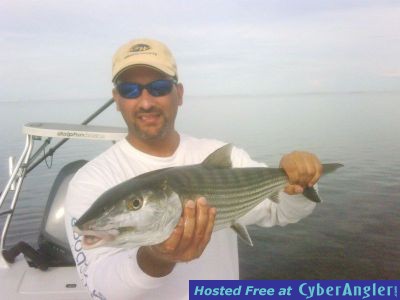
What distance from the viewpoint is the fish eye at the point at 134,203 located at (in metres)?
2.50

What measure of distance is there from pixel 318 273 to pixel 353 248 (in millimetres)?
2080

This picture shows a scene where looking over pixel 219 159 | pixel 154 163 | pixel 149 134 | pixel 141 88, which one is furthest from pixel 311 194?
pixel 141 88

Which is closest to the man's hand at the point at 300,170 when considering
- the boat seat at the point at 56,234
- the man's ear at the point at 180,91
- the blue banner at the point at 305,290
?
the blue banner at the point at 305,290

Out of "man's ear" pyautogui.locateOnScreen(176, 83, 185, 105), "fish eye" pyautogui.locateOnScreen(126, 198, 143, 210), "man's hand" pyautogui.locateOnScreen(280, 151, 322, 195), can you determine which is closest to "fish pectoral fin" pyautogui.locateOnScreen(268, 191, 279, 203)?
"man's hand" pyautogui.locateOnScreen(280, 151, 322, 195)

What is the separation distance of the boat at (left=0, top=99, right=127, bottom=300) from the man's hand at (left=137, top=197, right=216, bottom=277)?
3418mm

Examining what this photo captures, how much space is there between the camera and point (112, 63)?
4086 millimetres

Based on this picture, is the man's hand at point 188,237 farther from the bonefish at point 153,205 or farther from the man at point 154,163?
the man at point 154,163

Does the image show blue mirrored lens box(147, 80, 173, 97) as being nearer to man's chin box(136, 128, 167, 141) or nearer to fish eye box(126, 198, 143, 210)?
man's chin box(136, 128, 167, 141)

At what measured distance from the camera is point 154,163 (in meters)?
3.87

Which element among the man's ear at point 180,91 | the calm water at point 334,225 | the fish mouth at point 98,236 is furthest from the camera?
the calm water at point 334,225

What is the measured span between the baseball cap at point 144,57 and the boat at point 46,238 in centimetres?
226

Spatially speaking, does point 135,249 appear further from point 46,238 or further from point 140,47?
point 46,238

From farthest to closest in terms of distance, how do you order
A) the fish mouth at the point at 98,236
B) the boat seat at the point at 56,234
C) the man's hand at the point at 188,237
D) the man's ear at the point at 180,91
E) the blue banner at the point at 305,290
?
the boat seat at the point at 56,234 < the man's ear at the point at 180,91 < the blue banner at the point at 305,290 < the man's hand at the point at 188,237 < the fish mouth at the point at 98,236

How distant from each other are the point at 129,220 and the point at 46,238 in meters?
4.56
